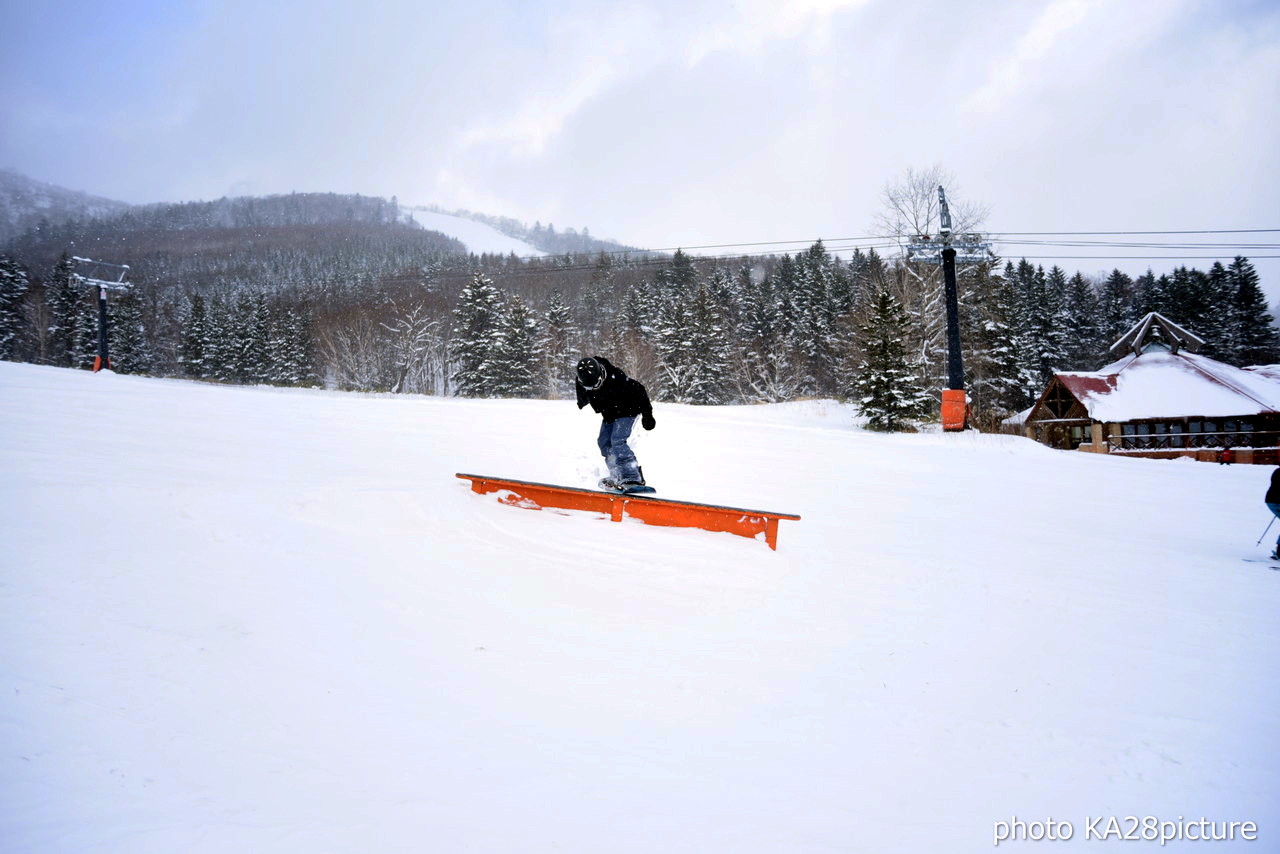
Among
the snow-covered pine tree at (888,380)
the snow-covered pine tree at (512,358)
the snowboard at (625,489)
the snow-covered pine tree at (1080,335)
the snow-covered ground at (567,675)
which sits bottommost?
the snow-covered ground at (567,675)

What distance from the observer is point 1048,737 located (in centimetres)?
290

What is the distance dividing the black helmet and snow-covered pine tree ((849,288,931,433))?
1733 cm

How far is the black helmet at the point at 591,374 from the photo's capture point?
257 inches

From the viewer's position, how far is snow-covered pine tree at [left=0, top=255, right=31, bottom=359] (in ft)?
138

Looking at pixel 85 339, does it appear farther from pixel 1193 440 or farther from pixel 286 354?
pixel 1193 440

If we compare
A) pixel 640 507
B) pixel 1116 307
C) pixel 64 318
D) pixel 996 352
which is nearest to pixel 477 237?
pixel 64 318

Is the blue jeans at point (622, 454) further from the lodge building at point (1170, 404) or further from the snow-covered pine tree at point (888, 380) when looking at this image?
the lodge building at point (1170, 404)

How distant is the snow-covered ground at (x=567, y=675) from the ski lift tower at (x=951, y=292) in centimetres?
1149

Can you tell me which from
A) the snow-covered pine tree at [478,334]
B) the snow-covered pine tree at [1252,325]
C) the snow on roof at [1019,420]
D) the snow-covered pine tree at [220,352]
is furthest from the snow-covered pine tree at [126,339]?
the snow-covered pine tree at [1252,325]

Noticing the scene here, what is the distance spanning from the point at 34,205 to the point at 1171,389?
217 meters

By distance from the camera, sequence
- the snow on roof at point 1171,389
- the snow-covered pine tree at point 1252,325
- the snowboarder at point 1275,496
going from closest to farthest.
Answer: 1. the snowboarder at point 1275,496
2. the snow on roof at point 1171,389
3. the snow-covered pine tree at point 1252,325

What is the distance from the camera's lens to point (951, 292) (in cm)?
1870

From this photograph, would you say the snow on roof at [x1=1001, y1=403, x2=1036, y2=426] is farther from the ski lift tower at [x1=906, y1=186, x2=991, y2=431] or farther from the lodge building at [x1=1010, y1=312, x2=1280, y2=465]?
the ski lift tower at [x1=906, y1=186, x2=991, y2=431]

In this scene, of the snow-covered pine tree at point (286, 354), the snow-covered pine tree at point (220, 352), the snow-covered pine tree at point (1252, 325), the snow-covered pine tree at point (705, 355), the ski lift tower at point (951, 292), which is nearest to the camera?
the ski lift tower at point (951, 292)
